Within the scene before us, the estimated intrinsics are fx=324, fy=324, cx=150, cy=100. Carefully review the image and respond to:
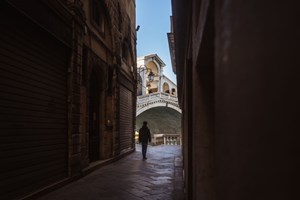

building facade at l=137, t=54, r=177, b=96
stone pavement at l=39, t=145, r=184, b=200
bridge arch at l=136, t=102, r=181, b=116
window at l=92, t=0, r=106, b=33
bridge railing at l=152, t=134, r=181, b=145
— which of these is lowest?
stone pavement at l=39, t=145, r=184, b=200

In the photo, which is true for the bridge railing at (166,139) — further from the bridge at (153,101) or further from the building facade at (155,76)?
the building facade at (155,76)

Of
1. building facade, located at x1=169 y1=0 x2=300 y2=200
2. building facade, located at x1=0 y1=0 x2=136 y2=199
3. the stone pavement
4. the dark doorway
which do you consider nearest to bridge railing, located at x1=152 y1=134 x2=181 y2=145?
building facade, located at x1=0 y1=0 x2=136 y2=199

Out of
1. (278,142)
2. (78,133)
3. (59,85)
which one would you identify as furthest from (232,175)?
(78,133)

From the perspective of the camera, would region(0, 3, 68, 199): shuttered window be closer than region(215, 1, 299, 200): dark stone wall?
No

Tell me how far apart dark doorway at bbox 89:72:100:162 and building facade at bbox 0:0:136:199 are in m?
0.04

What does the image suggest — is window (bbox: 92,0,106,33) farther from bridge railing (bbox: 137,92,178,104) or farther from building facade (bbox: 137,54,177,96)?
building facade (bbox: 137,54,177,96)

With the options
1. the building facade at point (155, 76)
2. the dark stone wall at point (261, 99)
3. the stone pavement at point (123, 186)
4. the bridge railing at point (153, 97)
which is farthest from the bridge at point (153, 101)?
the dark stone wall at point (261, 99)

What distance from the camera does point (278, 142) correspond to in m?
0.60

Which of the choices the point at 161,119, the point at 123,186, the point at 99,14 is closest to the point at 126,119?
the point at 99,14

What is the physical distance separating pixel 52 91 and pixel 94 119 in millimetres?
4283

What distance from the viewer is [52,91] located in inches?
290

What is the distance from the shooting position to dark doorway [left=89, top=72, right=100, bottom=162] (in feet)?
36.9

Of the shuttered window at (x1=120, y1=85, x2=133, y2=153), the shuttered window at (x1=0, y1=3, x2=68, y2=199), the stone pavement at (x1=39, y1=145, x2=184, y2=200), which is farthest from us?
the shuttered window at (x1=120, y1=85, x2=133, y2=153)

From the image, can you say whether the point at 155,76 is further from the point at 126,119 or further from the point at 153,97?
the point at 126,119
